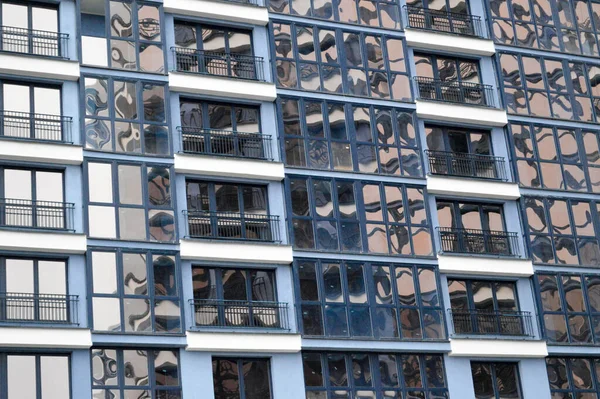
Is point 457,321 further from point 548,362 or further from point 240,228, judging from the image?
point 240,228

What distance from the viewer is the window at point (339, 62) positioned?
36688 millimetres

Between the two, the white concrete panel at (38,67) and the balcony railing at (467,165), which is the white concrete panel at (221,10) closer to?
the white concrete panel at (38,67)

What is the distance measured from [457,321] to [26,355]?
12999 millimetres

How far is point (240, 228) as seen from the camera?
3456 cm

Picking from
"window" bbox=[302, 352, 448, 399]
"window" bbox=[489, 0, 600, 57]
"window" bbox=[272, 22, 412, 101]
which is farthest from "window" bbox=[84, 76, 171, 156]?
"window" bbox=[489, 0, 600, 57]

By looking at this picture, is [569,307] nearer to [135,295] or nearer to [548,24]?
[548,24]

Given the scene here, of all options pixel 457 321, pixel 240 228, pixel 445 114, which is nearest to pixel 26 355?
pixel 240 228

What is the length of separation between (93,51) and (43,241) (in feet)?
20.3

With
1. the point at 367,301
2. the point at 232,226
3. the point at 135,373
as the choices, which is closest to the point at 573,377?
the point at 367,301

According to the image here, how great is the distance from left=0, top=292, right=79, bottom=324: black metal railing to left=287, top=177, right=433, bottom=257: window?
699cm

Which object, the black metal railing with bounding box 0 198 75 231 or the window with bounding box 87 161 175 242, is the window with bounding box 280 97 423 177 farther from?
the black metal railing with bounding box 0 198 75 231

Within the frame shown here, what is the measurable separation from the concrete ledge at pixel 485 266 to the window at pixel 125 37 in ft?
34.1

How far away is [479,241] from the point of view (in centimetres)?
3741

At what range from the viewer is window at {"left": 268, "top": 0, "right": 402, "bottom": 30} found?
3750 cm
